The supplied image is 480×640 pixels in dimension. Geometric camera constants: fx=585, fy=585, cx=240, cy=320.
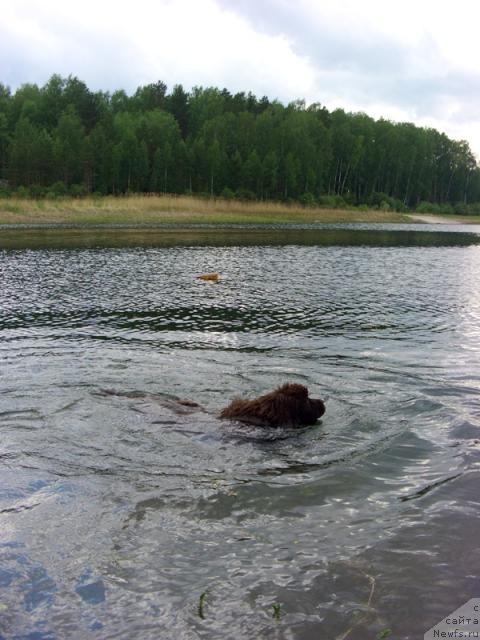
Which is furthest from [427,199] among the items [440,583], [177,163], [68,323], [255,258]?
[440,583]

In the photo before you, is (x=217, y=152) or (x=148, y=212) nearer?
(x=148, y=212)

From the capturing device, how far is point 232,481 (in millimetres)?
6367

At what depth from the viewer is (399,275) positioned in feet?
85.7

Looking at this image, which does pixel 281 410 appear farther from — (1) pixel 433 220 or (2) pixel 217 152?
(1) pixel 433 220

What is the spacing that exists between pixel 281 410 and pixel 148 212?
5652 cm

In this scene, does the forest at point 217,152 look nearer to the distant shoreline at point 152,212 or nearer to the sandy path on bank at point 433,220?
the sandy path on bank at point 433,220

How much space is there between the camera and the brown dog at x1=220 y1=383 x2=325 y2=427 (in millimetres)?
7727

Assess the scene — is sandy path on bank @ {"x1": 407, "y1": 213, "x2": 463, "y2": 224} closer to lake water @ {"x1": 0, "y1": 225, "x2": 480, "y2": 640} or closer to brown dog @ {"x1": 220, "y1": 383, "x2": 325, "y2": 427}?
lake water @ {"x1": 0, "y1": 225, "x2": 480, "y2": 640}

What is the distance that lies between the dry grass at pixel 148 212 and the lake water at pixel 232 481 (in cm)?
4309

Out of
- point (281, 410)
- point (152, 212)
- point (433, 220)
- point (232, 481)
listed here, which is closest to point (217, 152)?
point (152, 212)

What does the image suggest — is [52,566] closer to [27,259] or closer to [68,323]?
[68,323]

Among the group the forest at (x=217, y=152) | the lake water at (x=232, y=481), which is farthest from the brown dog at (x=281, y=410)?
the forest at (x=217, y=152)

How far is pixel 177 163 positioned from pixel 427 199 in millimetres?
68905

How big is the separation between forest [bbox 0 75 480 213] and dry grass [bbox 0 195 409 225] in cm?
896
